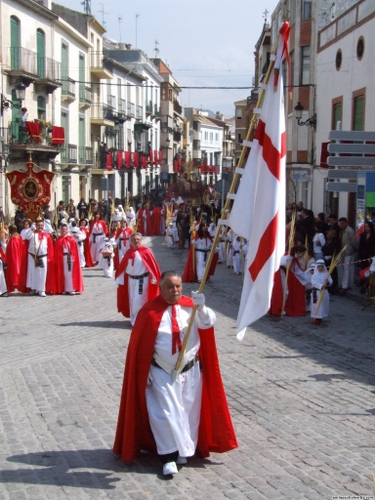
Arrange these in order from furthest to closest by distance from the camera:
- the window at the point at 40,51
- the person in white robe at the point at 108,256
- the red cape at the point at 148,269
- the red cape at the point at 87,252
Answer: the window at the point at 40,51 → the red cape at the point at 87,252 → the person in white robe at the point at 108,256 → the red cape at the point at 148,269

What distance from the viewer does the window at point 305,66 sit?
33.0 metres

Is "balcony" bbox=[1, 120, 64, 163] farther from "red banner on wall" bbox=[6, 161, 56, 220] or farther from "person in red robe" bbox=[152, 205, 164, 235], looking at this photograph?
"red banner on wall" bbox=[6, 161, 56, 220]

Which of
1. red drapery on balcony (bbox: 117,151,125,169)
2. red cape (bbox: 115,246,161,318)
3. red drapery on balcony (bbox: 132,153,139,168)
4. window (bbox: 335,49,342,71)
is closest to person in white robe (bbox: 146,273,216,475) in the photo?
red cape (bbox: 115,246,161,318)

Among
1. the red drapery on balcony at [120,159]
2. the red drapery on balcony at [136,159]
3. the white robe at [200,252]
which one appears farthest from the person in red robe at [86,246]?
the red drapery on balcony at [136,159]

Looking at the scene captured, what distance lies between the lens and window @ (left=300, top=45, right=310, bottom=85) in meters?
33.0

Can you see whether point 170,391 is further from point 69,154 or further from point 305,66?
point 69,154

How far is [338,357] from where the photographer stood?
34.2 feet

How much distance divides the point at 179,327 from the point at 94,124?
4167 cm

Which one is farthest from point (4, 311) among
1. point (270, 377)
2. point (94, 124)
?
point (94, 124)

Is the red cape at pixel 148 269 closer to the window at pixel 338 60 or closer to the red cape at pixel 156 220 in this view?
the window at pixel 338 60

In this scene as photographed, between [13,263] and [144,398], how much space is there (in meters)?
11.0

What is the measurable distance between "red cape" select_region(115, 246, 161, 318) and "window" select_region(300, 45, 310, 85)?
22878mm

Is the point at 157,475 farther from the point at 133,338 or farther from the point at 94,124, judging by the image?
the point at 94,124

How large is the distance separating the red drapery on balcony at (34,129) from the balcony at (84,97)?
34.0 feet
